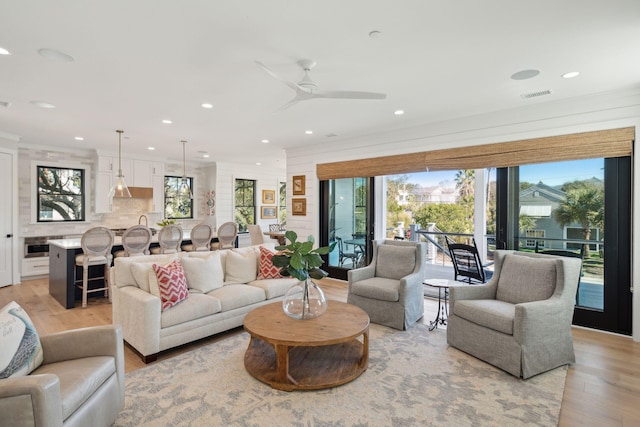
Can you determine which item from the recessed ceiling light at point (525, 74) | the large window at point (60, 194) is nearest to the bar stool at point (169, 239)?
the large window at point (60, 194)

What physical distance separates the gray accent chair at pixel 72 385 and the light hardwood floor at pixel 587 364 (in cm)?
98

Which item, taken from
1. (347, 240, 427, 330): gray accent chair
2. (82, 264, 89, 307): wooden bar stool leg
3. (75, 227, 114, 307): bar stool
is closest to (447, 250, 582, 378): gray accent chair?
(347, 240, 427, 330): gray accent chair

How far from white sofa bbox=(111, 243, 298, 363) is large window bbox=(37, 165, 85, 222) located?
4.51 metres

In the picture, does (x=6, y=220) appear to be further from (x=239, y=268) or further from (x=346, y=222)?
(x=346, y=222)

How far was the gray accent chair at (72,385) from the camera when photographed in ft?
4.72

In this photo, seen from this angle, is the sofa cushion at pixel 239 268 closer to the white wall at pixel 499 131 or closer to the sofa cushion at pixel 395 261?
the sofa cushion at pixel 395 261

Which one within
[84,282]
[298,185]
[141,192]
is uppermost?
[298,185]

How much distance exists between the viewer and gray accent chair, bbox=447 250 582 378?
8.89 feet

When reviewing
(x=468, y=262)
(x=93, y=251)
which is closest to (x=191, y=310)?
(x=93, y=251)

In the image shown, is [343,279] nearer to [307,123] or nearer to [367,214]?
[367,214]

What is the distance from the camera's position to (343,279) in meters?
6.25

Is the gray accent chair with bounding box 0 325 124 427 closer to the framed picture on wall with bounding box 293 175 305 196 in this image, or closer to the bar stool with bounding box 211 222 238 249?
the bar stool with bounding box 211 222 238 249

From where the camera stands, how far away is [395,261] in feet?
14.2

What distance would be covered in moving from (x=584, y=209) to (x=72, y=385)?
4.96m
